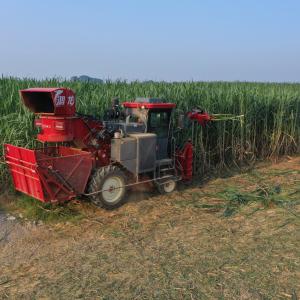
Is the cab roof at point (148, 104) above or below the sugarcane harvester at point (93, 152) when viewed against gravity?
above

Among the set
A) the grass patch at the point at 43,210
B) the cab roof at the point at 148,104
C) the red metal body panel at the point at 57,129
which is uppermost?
the cab roof at the point at 148,104

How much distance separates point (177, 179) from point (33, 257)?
138 inches

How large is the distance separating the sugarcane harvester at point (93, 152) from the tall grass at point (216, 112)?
931 millimetres

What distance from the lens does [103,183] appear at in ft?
20.9

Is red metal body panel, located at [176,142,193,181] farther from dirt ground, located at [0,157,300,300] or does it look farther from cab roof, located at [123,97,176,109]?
cab roof, located at [123,97,176,109]

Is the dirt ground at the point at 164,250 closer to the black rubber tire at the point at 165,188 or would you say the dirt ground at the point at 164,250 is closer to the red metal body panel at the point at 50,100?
the black rubber tire at the point at 165,188

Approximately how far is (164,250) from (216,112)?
18.8 feet

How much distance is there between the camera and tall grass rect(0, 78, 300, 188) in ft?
25.9

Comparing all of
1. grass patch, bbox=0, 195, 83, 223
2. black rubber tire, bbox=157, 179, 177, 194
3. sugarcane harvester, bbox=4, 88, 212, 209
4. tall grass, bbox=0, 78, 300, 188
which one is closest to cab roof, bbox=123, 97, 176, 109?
sugarcane harvester, bbox=4, 88, 212, 209

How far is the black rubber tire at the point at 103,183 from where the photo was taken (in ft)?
20.6

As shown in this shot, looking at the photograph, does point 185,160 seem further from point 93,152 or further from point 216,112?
point 216,112

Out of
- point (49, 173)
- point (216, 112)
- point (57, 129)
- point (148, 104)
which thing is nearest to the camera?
point (49, 173)

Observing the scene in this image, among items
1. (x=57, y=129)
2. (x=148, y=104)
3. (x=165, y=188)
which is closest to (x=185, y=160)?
(x=165, y=188)

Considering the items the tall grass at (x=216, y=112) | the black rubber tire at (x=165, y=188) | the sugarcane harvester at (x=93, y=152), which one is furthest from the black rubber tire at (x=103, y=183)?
the tall grass at (x=216, y=112)
